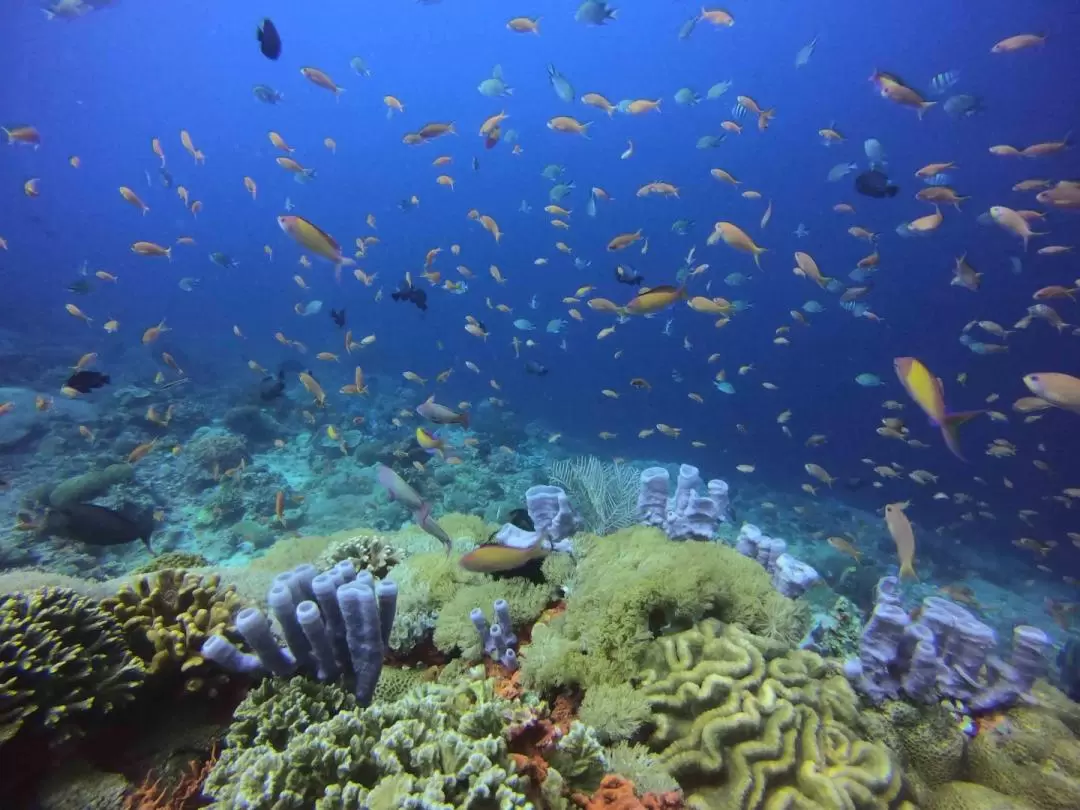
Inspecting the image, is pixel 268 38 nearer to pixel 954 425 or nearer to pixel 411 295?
pixel 411 295

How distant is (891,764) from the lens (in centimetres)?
277

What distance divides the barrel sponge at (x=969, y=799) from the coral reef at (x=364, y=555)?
428 centimetres

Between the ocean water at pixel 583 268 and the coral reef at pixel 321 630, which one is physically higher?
the ocean water at pixel 583 268

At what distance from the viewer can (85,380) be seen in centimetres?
803

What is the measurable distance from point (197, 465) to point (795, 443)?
44.1m

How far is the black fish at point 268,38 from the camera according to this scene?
285 inches

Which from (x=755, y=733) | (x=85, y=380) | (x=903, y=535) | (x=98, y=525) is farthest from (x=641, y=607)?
(x=85, y=380)

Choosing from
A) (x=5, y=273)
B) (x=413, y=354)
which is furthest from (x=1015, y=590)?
(x=5, y=273)

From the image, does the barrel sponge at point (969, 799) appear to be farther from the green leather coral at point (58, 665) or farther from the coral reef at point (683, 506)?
the green leather coral at point (58, 665)

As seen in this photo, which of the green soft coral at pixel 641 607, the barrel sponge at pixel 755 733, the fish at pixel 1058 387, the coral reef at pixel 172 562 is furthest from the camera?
the fish at pixel 1058 387

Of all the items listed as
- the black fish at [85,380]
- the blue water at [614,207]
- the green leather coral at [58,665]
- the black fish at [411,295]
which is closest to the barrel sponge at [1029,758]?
the green leather coral at [58,665]

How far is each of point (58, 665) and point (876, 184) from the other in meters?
12.4

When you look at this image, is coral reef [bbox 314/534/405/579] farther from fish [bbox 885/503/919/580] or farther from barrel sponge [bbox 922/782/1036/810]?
fish [bbox 885/503/919/580]

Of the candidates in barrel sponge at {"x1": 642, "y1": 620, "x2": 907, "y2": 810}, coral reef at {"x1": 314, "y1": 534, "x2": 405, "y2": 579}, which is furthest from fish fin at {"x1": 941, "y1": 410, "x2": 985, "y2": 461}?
coral reef at {"x1": 314, "y1": 534, "x2": 405, "y2": 579}
